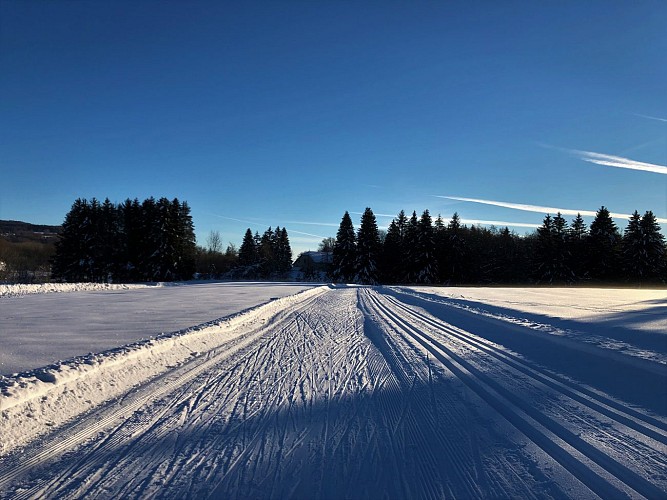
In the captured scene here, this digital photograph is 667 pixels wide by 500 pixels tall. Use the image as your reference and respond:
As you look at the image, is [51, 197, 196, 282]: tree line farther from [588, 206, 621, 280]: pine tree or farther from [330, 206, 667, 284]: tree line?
[588, 206, 621, 280]: pine tree

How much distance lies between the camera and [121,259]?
52.1 metres

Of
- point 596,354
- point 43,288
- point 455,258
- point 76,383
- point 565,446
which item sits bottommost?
point 565,446

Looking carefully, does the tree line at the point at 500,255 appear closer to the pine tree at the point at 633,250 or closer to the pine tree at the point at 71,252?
the pine tree at the point at 633,250

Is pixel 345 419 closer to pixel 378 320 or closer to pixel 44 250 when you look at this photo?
pixel 378 320

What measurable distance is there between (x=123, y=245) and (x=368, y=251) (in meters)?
Result: 35.0

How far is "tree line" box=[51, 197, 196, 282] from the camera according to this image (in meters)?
46.6

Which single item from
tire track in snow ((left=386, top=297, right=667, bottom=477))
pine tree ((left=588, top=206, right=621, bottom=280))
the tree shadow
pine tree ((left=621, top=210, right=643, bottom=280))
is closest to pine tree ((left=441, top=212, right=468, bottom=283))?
pine tree ((left=588, top=206, right=621, bottom=280))

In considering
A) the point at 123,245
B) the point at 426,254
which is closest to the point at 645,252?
the point at 426,254

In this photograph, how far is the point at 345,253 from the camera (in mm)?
60500

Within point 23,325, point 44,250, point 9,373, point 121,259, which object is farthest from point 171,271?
point 9,373

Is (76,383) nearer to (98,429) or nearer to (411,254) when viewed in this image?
(98,429)

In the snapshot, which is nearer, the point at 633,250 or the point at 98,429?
the point at 98,429

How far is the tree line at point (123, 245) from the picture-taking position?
46.6 m

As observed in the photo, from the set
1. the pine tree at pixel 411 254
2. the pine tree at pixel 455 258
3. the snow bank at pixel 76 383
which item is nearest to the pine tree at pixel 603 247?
the pine tree at pixel 455 258
